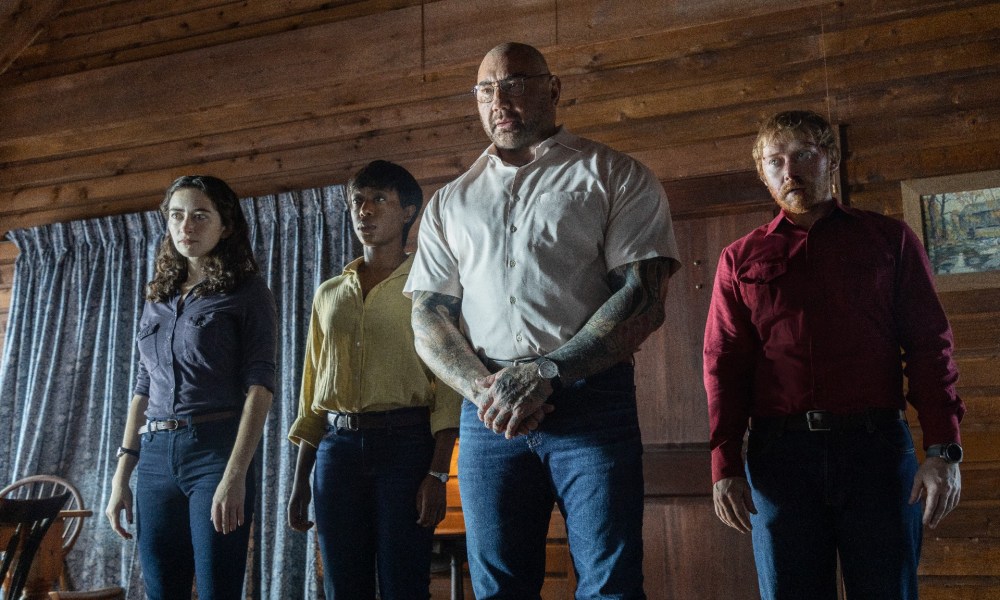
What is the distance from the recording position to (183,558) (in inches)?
83.7

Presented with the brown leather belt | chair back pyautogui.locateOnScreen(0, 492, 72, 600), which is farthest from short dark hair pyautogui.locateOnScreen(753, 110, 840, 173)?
chair back pyautogui.locateOnScreen(0, 492, 72, 600)

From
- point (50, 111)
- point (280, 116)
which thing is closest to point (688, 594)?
point (280, 116)

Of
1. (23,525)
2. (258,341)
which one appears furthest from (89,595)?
(258,341)

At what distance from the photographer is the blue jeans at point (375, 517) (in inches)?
79.2

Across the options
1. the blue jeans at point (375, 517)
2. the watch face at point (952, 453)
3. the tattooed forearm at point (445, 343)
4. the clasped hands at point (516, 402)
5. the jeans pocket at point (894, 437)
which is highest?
Result: the tattooed forearm at point (445, 343)

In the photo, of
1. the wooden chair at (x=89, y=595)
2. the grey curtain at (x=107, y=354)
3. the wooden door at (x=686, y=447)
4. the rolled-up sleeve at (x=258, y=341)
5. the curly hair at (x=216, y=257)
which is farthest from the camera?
the grey curtain at (x=107, y=354)

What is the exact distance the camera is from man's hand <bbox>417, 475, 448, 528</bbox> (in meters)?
2.01

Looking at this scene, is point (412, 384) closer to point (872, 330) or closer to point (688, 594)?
point (872, 330)

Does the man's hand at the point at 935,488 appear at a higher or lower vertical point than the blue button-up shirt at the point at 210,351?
lower

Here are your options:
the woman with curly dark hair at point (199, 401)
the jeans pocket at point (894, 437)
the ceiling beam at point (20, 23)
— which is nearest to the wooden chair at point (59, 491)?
the woman with curly dark hair at point (199, 401)

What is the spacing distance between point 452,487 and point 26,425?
2243 millimetres

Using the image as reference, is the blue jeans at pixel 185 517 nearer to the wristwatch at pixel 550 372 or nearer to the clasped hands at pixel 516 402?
the clasped hands at pixel 516 402

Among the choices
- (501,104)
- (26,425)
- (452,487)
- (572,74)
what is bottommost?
(452,487)

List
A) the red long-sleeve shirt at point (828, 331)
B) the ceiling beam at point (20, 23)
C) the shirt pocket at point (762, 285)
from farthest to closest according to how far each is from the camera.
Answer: the ceiling beam at point (20, 23)
the shirt pocket at point (762, 285)
the red long-sleeve shirt at point (828, 331)
